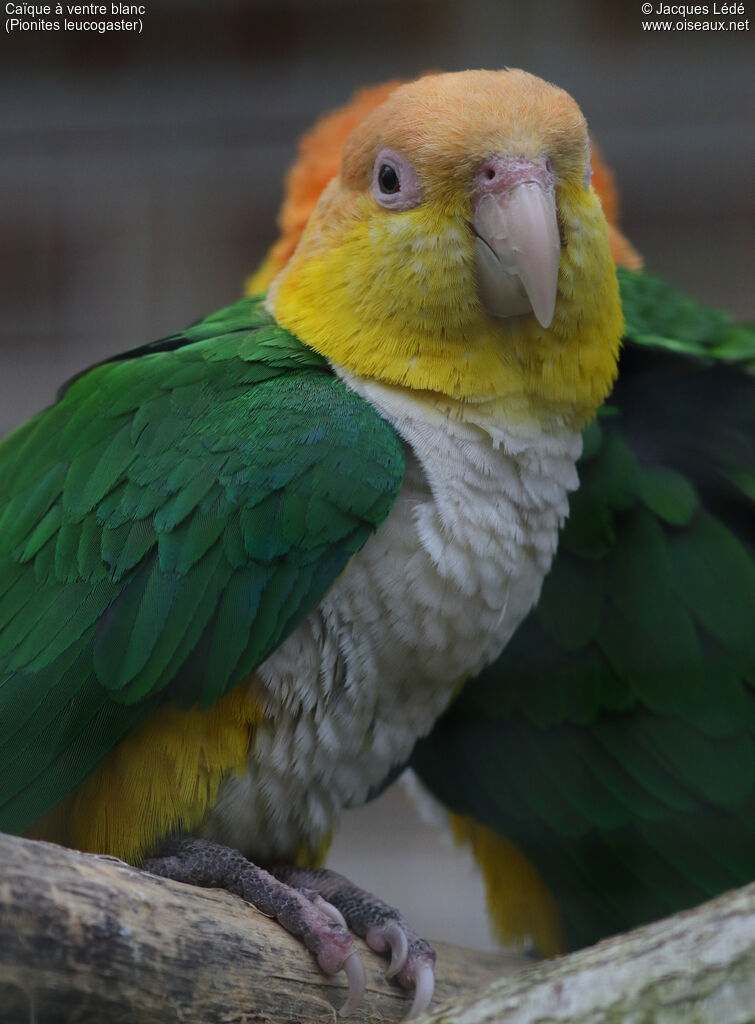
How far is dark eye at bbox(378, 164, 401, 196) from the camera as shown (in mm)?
737

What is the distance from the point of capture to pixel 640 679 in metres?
0.94

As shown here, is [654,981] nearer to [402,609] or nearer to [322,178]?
[402,609]

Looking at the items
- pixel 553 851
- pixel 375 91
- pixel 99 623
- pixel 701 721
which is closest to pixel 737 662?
pixel 701 721

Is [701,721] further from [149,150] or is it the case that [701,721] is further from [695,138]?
[149,150]

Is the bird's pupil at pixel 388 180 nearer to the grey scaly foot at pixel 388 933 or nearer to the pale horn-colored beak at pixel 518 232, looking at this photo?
the pale horn-colored beak at pixel 518 232

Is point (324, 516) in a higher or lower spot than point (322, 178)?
lower

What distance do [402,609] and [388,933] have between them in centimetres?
21

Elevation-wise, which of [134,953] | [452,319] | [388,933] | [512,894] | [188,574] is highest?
[452,319]

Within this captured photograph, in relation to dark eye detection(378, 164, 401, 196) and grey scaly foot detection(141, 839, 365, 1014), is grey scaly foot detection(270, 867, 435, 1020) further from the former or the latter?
dark eye detection(378, 164, 401, 196)

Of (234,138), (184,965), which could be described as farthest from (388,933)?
(234,138)

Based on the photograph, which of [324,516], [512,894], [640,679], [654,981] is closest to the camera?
[654,981]

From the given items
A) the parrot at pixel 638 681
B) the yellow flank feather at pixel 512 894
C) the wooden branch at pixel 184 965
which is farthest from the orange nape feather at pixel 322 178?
the wooden branch at pixel 184 965

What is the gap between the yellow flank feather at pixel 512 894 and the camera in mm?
1029

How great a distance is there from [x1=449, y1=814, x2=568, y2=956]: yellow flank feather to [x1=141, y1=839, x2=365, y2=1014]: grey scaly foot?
1.16 ft
